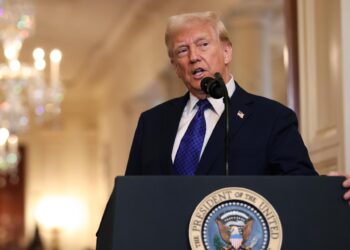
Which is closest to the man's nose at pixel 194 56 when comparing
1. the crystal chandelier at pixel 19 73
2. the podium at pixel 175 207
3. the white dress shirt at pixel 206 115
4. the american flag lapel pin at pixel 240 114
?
the white dress shirt at pixel 206 115

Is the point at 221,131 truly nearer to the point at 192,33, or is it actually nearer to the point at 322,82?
the point at 192,33

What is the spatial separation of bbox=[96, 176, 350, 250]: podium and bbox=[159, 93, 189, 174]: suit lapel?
55cm

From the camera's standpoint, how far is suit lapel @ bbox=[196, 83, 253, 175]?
2.51m

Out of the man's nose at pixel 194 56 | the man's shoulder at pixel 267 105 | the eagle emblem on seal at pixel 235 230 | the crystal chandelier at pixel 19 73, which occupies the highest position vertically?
the crystal chandelier at pixel 19 73

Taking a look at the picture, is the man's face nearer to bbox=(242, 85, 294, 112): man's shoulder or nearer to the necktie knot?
the necktie knot

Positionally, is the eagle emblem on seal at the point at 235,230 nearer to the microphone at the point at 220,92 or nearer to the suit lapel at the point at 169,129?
the microphone at the point at 220,92

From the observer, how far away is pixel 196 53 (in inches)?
107

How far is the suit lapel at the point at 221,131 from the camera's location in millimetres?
2508

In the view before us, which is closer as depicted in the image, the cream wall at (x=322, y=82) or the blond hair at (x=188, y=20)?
the blond hair at (x=188, y=20)

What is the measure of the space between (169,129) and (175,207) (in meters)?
0.67

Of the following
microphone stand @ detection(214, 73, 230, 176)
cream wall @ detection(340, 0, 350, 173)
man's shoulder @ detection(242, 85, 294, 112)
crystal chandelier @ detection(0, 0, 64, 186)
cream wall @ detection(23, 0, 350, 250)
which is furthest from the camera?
crystal chandelier @ detection(0, 0, 64, 186)

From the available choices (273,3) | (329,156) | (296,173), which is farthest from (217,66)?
(273,3)

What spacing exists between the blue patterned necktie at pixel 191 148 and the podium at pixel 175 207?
48 cm

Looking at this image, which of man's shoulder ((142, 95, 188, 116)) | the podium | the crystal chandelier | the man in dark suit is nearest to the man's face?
the man in dark suit
